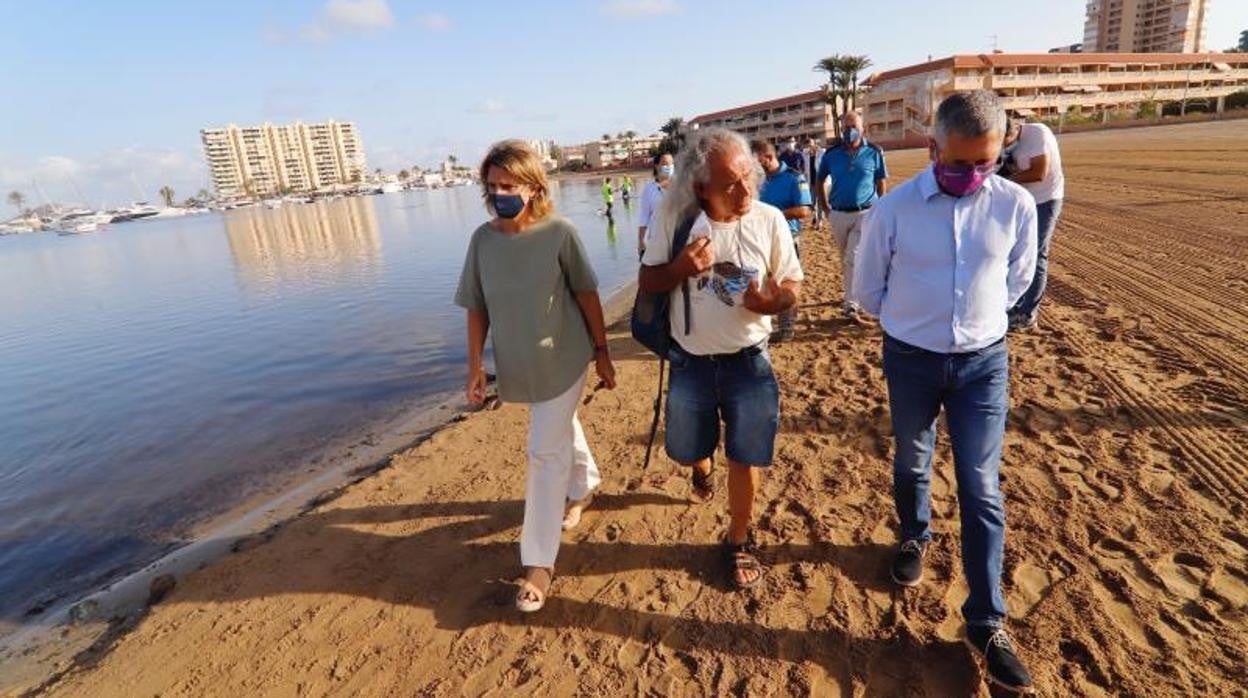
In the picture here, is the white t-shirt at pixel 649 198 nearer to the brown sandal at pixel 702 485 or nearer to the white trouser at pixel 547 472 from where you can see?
the brown sandal at pixel 702 485

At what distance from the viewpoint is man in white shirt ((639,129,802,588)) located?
237cm

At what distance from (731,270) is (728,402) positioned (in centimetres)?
56

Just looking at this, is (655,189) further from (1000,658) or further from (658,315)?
(1000,658)

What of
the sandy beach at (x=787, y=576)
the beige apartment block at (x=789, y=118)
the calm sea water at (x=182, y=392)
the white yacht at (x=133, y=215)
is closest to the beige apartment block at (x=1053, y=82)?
the beige apartment block at (x=789, y=118)

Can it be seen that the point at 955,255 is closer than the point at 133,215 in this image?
Yes

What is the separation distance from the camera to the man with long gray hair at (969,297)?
2111mm

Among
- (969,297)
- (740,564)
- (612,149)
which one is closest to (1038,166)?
(969,297)

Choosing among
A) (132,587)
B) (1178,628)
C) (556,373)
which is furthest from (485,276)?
(132,587)

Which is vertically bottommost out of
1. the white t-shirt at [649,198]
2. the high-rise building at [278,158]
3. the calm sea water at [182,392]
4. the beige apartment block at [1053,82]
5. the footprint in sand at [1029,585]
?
the calm sea water at [182,392]

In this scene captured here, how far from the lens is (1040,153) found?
4.83m

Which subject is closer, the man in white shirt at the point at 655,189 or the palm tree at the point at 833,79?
the man in white shirt at the point at 655,189

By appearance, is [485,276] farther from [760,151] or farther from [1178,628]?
[760,151]

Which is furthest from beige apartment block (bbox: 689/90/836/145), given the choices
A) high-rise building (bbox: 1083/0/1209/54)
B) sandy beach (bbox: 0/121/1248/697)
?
high-rise building (bbox: 1083/0/1209/54)

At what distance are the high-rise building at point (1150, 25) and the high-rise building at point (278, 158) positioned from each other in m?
181
